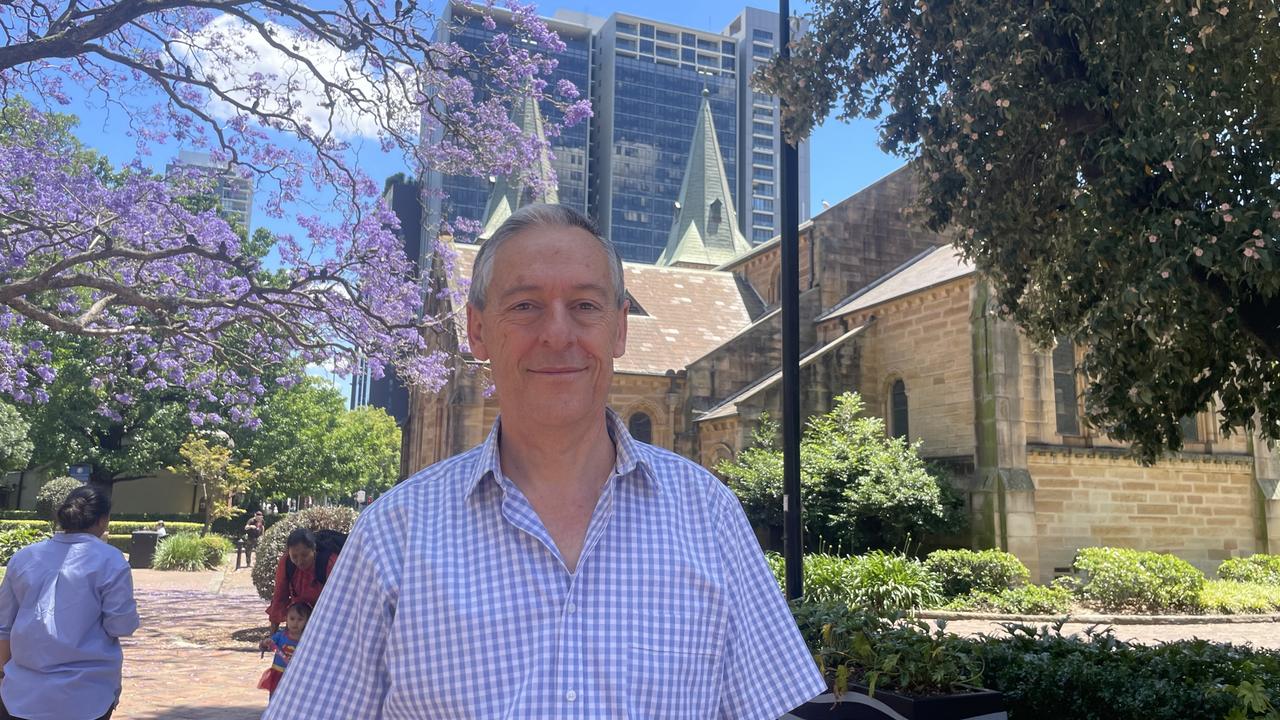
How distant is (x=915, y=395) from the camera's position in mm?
23531

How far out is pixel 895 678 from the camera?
5.20 meters

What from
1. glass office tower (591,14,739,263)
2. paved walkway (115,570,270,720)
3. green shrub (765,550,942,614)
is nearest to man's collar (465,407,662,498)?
paved walkway (115,570,270,720)

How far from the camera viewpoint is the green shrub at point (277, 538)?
14188 millimetres

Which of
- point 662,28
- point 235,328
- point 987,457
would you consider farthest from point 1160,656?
point 662,28

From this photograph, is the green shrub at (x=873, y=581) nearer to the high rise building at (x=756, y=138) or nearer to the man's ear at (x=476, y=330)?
the man's ear at (x=476, y=330)

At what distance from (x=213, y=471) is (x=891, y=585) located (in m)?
30.5

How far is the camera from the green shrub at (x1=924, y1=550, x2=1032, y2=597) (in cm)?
1831

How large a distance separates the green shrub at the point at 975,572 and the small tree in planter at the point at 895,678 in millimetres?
12963

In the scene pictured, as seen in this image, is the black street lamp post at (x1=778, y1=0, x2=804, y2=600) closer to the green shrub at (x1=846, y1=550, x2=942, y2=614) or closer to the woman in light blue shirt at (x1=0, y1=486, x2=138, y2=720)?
the woman in light blue shirt at (x1=0, y1=486, x2=138, y2=720)

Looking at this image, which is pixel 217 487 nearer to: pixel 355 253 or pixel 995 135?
pixel 355 253

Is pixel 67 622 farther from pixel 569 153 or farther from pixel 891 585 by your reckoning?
pixel 569 153

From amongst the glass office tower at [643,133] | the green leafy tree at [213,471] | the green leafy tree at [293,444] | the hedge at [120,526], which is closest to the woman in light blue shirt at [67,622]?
the hedge at [120,526]

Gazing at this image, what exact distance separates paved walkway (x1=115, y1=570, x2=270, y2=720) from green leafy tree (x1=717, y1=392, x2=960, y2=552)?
34.0 ft

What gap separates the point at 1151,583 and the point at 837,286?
1364 centimetres
